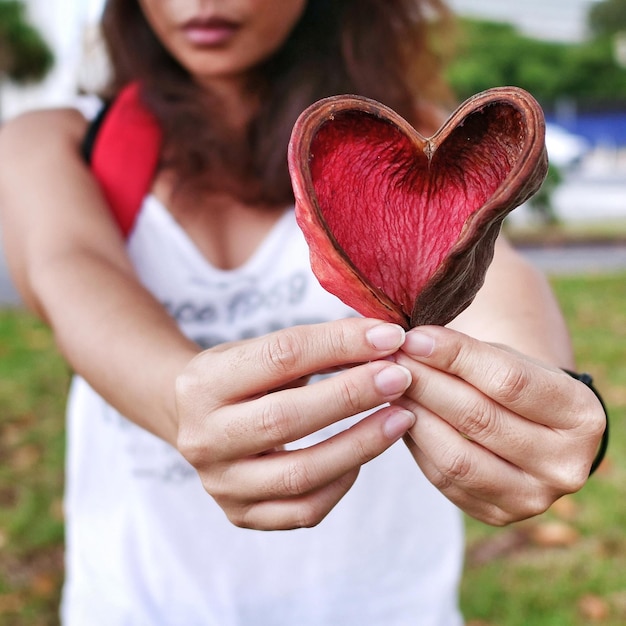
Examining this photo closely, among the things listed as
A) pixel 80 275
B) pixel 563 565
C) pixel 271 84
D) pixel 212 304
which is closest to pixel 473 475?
pixel 80 275

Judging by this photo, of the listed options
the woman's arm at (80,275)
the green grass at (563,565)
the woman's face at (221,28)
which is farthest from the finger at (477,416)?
the green grass at (563,565)

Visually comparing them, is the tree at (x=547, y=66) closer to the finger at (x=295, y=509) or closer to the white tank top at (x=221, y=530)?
the white tank top at (x=221, y=530)

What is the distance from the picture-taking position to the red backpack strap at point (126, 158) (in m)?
1.44

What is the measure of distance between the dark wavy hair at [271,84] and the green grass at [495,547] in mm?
1736

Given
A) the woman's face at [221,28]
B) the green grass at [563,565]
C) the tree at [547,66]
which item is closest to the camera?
the woman's face at [221,28]

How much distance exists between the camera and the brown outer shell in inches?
27.3

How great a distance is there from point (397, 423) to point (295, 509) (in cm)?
17

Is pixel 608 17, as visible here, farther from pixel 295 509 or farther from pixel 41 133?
pixel 295 509

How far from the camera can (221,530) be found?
158 centimetres

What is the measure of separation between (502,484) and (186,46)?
3.16ft

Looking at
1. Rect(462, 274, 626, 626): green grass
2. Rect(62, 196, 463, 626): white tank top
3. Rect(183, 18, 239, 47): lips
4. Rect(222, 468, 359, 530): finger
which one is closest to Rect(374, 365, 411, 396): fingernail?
Rect(222, 468, 359, 530): finger

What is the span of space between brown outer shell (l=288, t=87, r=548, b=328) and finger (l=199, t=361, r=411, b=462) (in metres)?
0.07

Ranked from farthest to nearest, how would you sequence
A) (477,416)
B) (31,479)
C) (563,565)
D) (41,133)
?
(31,479) → (563,565) → (41,133) → (477,416)

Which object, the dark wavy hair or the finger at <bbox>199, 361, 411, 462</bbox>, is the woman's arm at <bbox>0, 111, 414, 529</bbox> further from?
the dark wavy hair
